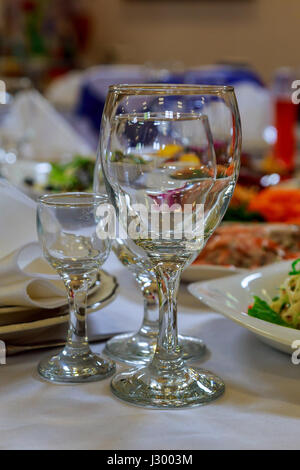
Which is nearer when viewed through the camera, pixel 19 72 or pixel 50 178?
pixel 50 178

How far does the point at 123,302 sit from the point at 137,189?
362 millimetres

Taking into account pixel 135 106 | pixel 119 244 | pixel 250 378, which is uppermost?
pixel 135 106

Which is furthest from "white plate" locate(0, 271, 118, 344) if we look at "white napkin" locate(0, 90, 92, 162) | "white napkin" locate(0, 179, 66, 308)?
"white napkin" locate(0, 90, 92, 162)

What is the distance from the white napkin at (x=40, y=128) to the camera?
2264 mm

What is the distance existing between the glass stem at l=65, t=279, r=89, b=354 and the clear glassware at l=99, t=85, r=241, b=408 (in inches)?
3.5

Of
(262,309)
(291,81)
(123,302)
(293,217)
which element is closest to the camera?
(262,309)

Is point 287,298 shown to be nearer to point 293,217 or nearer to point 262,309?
point 262,309

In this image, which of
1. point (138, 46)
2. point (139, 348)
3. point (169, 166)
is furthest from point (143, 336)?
point (138, 46)

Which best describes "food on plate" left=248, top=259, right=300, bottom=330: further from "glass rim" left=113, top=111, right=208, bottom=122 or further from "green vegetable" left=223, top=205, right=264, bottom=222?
"green vegetable" left=223, top=205, right=264, bottom=222

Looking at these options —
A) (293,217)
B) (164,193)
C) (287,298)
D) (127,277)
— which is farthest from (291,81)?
(164,193)

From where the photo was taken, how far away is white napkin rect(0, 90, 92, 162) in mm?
2264

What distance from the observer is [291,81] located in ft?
7.45

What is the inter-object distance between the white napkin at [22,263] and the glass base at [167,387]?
0.13 m

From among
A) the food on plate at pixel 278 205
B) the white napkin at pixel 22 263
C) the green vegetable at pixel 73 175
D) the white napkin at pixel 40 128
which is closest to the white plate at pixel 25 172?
the green vegetable at pixel 73 175
